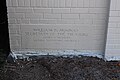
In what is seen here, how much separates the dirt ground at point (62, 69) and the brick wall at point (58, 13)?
565 mm

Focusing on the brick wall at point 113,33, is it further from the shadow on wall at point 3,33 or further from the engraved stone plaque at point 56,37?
the shadow on wall at point 3,33

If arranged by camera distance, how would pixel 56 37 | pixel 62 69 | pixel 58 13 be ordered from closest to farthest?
pixel 62 69
pixel 58 13
pixel 56 37

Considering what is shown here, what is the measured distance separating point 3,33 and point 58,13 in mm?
1048

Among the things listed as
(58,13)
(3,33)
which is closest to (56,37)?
(58,13)

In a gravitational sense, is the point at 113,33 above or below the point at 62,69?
above

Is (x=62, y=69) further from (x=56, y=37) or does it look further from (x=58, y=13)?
(x=58, y=13)

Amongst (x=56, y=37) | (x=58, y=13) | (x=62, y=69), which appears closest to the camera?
(x=62, y=69)

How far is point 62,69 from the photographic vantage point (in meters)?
4.41

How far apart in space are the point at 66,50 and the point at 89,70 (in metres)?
0.69

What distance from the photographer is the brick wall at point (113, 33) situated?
443 cm

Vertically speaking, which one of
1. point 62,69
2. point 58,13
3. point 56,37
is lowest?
point 62,69

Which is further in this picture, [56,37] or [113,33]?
[56,37]

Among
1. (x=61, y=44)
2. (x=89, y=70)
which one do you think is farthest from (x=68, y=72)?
(x=61, y=44)

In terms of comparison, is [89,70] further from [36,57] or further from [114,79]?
[36,57]
